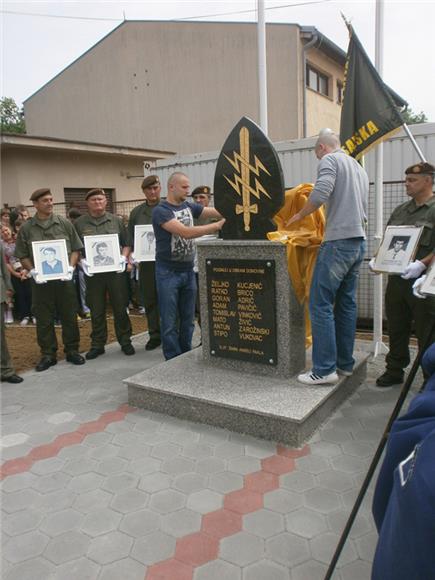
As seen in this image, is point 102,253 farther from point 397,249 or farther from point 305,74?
point 305,74

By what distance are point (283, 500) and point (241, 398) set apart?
37.1 inches

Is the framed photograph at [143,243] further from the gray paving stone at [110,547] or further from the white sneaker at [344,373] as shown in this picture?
the gray paving stone at [110,547]

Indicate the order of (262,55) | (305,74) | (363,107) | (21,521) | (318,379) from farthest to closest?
(305,74) → (262,55) → (363,107) → (318,379) → (21,521)

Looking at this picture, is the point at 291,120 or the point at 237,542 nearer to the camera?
the point at 237,542

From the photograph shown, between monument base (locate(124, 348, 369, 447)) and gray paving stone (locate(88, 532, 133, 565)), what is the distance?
1226mm

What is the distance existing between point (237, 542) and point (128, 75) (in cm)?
1937

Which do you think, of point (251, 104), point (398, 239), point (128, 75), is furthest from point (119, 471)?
point (128, 75)

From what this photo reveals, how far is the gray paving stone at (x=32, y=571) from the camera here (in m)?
2.08

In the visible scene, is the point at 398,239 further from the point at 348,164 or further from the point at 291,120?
the point at 291,120

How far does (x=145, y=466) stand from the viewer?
2939 millimetres

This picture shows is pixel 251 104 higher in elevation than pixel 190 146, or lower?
higher

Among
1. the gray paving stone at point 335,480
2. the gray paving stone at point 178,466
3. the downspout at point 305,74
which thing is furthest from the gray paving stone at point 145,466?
the downspout at point 305,74

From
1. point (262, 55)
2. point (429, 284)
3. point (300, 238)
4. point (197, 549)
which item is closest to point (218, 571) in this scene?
point (197, 549)

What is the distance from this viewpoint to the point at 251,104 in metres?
16.0
